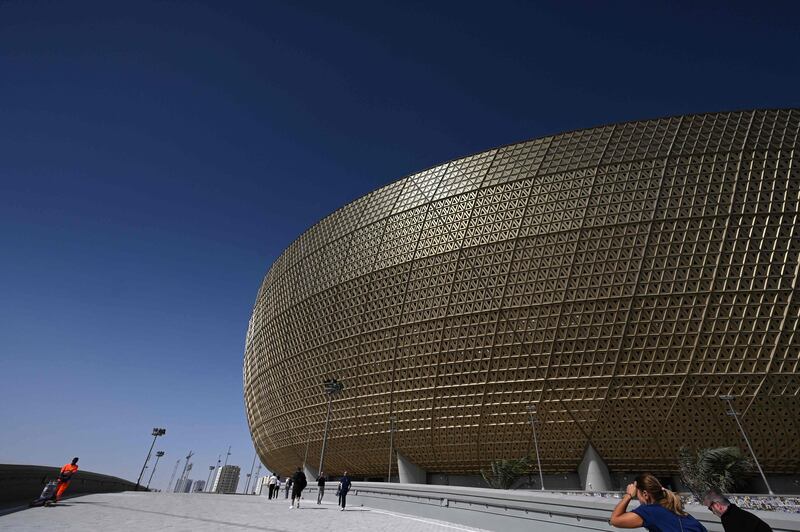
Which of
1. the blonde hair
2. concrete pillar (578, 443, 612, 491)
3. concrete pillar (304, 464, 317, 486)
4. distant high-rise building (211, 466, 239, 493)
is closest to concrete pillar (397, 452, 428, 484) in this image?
concrete pillar (304, 464, 317, 486)

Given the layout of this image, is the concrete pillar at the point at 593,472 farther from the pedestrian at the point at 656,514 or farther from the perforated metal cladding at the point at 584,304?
the pedestrian at the point at 656,514

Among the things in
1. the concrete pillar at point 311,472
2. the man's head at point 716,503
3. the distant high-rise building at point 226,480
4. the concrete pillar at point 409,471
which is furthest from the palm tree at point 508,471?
the distant high-rise building at point 226,480

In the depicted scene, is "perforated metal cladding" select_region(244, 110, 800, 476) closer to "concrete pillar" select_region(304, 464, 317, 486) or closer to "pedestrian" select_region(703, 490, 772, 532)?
"concrete pillar" select_region(304, 464, 317, 486)

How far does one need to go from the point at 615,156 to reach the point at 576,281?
24.6 ft

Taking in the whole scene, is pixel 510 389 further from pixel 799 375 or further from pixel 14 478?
pixel 14 478

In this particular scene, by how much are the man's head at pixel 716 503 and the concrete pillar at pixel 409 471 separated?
24.8 meters

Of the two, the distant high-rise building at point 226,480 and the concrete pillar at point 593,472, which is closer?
the concrete pillar at point 593,472

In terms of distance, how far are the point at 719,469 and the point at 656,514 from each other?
849 inches

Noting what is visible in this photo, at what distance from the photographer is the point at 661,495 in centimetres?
263

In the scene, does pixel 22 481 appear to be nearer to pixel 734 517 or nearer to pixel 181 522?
pixel 181 522

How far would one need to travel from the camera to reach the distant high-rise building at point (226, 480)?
3730 inches

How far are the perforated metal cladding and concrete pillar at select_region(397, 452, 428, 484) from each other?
1.52 ft

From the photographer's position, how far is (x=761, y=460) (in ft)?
63.1

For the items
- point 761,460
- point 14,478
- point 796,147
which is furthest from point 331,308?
point 796,147
